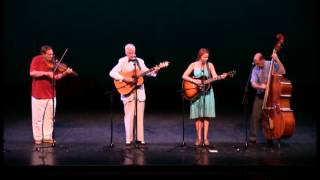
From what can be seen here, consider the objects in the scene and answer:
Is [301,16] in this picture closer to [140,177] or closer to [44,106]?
[44,106]

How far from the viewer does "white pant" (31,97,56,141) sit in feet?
29.1

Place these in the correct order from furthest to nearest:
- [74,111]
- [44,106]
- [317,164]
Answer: [74,111], [44,106], [317,164]

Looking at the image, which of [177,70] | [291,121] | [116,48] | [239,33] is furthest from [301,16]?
[291,121]

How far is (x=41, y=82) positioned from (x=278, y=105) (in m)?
3.67

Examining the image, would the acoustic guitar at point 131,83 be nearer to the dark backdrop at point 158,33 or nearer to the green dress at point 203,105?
the green dress at point 203,105

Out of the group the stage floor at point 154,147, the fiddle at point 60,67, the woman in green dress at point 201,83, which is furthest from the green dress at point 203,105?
the fiddle at point 60,67

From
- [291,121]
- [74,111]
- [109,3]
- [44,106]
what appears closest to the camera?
[291,121]

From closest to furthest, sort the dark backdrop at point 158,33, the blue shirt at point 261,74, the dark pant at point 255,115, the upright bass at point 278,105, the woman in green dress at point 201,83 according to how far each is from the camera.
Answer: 1. the upright bass at point 278,105
2. the woman in green dress at point 201,83
3. the blue shirt at point 261,74
4. the dark pant at point 255,115
5. the dark backdrop at point 158,33

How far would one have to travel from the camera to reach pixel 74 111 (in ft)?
44.3

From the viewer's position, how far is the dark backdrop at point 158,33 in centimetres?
1454

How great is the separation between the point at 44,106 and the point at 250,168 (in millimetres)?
3582

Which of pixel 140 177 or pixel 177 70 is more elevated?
pixel 177 70

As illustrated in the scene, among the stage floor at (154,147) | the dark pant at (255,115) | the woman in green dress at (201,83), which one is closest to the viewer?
the stage floor at (154,147)

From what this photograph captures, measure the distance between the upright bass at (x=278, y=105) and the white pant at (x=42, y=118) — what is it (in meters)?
3.37
